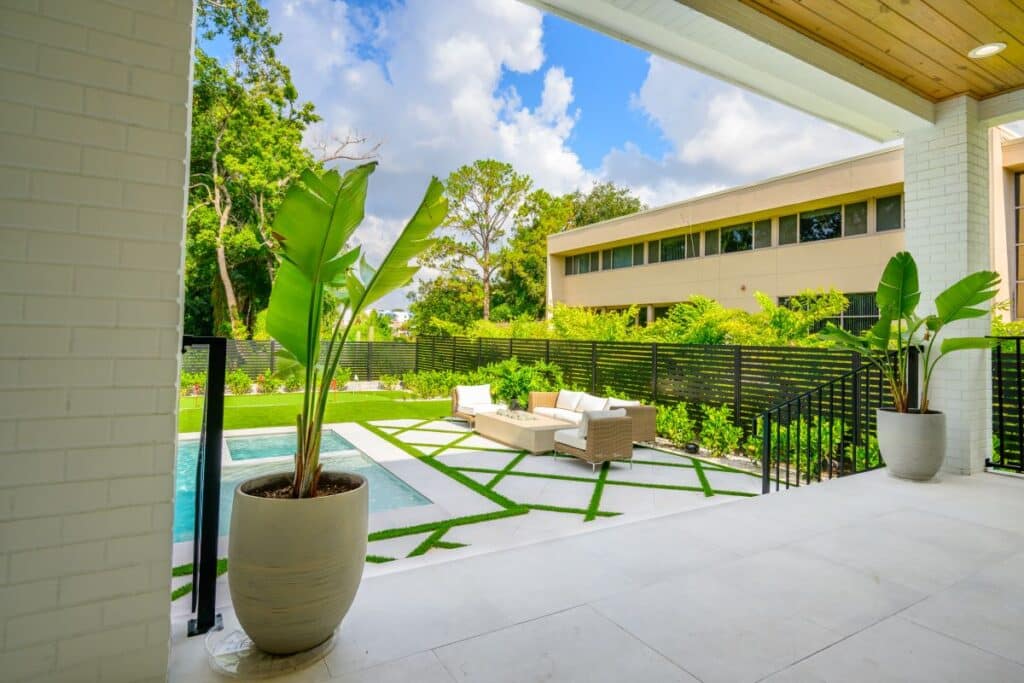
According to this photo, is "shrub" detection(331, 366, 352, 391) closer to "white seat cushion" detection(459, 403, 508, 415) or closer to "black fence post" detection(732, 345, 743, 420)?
"white seat cushion" detection(459, 403, 508, 415)

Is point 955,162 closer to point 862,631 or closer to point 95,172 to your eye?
point 862,631

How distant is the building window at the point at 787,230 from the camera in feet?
45.9

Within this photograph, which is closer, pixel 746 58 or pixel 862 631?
pixel 862 631

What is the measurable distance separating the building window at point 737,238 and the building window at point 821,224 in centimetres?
149

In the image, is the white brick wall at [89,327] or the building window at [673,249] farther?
the building window at [673,249]

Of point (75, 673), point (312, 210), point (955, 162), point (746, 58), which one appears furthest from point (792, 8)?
point (75, 673)

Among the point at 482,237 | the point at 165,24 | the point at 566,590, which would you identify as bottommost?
the point at 566,590

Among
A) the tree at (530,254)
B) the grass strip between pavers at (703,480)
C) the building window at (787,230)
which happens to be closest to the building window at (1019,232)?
the building window at (787,230)

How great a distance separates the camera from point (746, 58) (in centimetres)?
349

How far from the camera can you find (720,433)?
7191 mm

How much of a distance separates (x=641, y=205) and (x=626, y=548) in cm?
2769

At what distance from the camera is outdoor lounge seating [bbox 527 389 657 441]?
7293mm

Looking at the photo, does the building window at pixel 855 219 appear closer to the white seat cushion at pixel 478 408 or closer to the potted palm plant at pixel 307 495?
the white seat cushion at pixel 478 408

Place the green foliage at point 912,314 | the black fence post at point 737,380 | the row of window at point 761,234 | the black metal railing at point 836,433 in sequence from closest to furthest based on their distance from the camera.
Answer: the green foliage at point 912,314 → the black metal railing at point 836,433 → the black fence post at point 737,380 → the row of window at point 761,234
